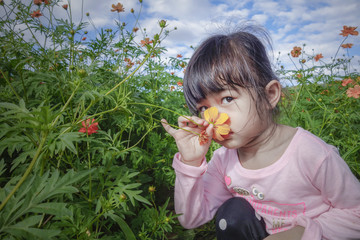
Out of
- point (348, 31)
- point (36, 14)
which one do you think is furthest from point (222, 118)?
point (348, 31)

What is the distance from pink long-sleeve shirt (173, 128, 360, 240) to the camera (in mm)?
815

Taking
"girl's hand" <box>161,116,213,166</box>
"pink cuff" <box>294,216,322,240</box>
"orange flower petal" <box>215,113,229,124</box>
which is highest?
"orange flower petal" <box>215,113,229,124</box>

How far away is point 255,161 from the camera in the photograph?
1.04 meters

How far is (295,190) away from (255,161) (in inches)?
8.0

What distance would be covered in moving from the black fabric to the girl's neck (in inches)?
8.0

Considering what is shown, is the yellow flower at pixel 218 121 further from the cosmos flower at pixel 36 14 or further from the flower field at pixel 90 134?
the cosmos flower at pixel 36 14

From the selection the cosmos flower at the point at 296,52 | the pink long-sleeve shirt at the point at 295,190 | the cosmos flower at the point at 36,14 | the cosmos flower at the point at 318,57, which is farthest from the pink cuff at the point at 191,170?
the cosmos flower at the point at 318,57

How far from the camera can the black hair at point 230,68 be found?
34.5 inches

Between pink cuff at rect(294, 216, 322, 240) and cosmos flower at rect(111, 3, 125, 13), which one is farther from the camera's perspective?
cosmos flower at rect(111, 3, 125, 13)

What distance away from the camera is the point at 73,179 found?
0.63 metres

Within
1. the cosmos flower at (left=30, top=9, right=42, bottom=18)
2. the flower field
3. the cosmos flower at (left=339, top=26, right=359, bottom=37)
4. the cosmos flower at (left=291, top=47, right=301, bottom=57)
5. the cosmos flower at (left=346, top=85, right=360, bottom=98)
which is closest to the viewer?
the flower field

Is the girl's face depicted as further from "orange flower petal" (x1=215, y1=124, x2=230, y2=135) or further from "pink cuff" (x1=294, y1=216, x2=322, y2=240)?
"pink cuff" (x1=294, y1=216, x2=322, y2=240)

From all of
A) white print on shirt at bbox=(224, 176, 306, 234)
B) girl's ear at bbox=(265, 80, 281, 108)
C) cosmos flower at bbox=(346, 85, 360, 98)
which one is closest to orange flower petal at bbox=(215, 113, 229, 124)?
girl's ear at bbox=(265, 80, 281, 108)

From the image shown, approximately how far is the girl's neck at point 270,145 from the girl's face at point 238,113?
5.2 inches
